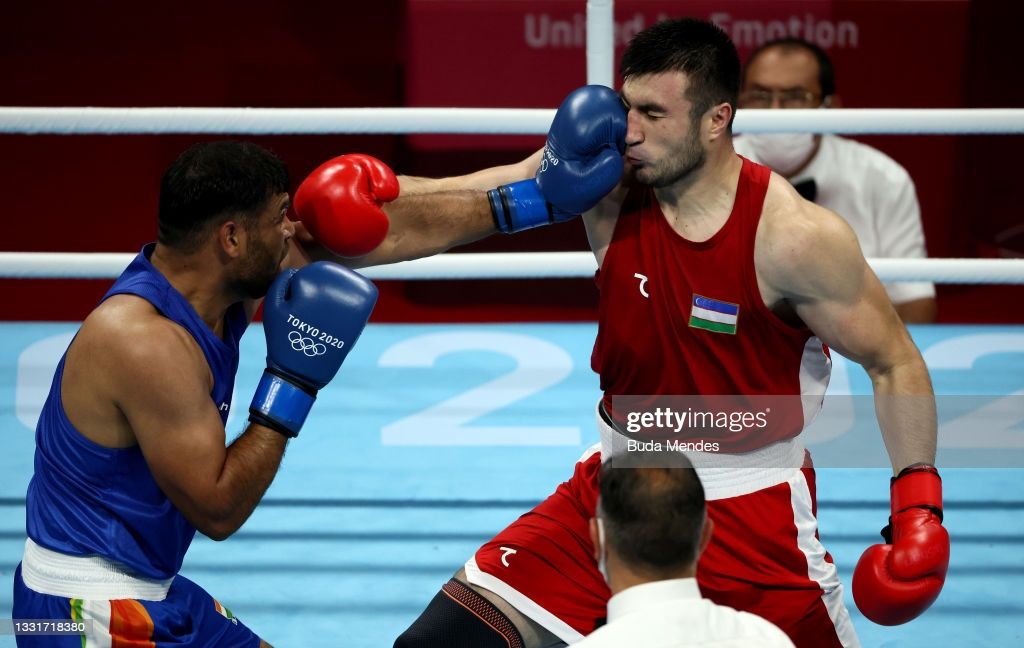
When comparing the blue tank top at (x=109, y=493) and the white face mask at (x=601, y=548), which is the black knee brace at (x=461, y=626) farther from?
the white face mask at (x=601, y=548)

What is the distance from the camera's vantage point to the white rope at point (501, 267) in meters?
3.56

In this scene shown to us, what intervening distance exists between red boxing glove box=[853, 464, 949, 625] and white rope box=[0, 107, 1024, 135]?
4.26 feet

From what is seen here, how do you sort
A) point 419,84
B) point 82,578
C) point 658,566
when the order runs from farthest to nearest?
point 419,84, point 82,578, point 658,566

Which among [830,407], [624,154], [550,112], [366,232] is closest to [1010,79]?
[830,407]

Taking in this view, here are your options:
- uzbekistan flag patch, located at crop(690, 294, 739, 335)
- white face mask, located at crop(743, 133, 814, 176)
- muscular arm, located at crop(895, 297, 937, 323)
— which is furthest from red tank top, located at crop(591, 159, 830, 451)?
muscular arm, located at crop(895, 297, 937, 323)

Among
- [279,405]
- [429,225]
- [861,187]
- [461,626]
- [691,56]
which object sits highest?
[691,56]

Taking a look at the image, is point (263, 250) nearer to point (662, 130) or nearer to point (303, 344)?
point (303, 344)

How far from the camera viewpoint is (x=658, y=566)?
1.75m

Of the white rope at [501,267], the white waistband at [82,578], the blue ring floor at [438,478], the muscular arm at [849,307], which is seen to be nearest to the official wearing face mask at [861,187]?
the blue ring floor at [438,478]

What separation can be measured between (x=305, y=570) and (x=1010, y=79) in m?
3.93

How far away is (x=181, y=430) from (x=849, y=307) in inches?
49.7

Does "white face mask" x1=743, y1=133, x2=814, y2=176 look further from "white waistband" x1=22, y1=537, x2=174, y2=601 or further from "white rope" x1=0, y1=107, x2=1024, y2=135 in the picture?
"white waistband" x1=22, y1=537, x2=174, y2=601

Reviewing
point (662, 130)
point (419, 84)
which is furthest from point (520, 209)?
point (419, 84)

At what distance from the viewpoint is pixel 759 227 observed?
2562 millimetres
